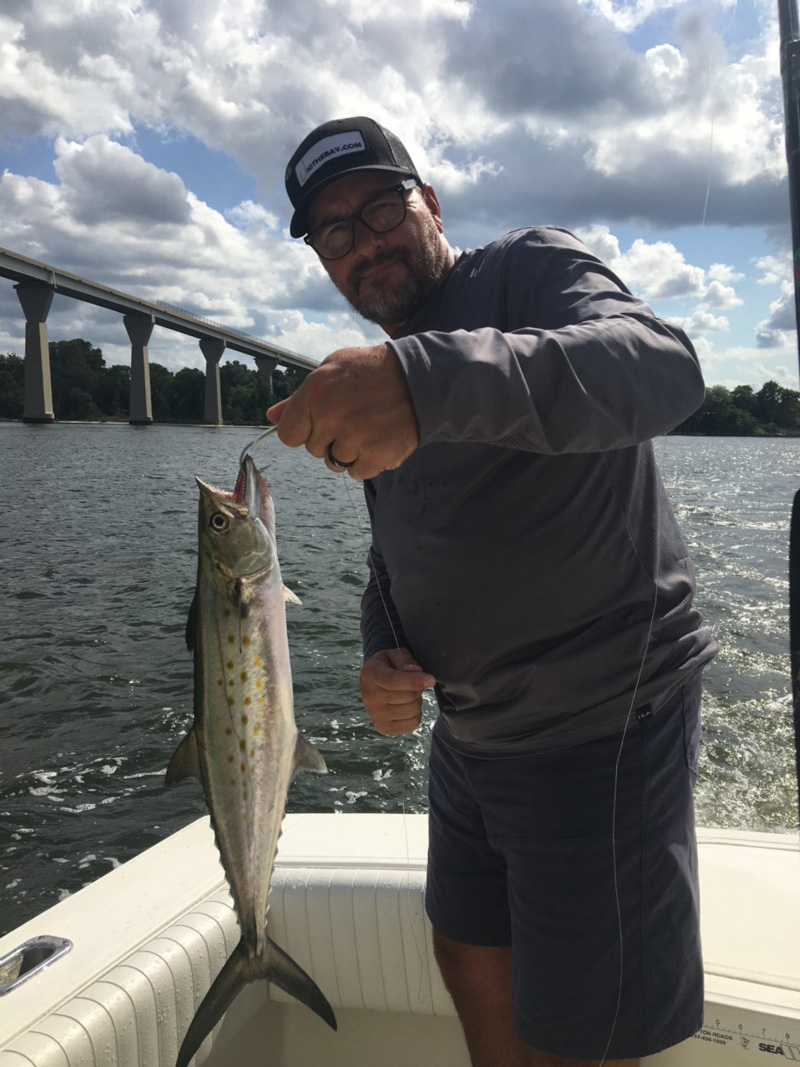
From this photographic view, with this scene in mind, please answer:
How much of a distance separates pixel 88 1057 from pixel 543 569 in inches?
81.9

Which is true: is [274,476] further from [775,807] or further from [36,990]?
[36,990]

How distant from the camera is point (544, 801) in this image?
86.5 inches

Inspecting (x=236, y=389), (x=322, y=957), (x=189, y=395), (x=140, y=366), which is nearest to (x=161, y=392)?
(x=189, y=395)

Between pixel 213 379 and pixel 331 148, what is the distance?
66.8 meters

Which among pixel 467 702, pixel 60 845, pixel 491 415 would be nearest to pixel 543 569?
pixel 467 702

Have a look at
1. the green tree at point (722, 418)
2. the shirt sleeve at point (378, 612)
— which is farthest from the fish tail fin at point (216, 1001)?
the green tree at point (722, 418)

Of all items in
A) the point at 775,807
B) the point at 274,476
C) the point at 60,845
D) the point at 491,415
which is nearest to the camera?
the point at 491,415

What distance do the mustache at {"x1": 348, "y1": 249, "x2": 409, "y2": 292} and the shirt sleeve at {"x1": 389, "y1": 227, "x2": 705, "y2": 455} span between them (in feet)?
3.66

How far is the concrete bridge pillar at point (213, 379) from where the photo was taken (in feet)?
203

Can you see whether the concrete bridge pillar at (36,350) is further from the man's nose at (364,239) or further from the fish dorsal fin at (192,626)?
the fish dorsal fin at (192,626)

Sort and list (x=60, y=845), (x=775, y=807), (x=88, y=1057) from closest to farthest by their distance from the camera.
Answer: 1. (x=88, y=1057)
2. (x=60, y=845)
3. (x=775, y=807)

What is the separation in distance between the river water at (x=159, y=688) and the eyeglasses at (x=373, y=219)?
533 cm

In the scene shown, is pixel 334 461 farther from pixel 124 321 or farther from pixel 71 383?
pixel 71 383

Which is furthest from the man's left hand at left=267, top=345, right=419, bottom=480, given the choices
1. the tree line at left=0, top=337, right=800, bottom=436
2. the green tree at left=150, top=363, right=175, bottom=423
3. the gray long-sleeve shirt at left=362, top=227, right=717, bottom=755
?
the green tree at left=150, top=363, right=175, bottom=423
